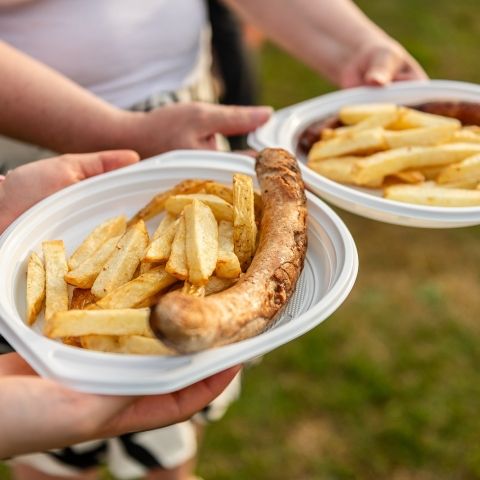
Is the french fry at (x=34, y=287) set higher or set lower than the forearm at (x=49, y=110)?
lower

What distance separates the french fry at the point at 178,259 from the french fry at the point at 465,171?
34.6 inches

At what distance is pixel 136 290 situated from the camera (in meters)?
1.60

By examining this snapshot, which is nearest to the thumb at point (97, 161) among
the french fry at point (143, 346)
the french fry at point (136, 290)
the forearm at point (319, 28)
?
the french fry at point (136, 290)

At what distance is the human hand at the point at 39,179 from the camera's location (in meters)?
1.94

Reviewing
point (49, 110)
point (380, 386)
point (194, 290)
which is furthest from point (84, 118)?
point (380, 386)

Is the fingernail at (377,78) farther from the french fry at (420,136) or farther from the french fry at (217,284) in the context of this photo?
the french fry at (217,284)

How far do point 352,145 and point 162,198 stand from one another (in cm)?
66

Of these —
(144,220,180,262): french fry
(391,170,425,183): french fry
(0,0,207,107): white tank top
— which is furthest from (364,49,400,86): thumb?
→ (144,220,180,262): french fry

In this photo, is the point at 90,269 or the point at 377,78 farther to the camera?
the point at 377,78

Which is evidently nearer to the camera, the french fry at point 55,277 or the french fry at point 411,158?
the french fry at point 55,277

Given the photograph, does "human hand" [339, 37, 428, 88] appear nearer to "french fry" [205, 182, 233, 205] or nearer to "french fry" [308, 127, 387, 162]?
"french fry" [308, 127, 387, 162]

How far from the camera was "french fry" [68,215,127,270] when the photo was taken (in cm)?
180

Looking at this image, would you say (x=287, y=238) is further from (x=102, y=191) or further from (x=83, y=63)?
(x=83, y=63)

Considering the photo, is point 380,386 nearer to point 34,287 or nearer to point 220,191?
point 220,191
